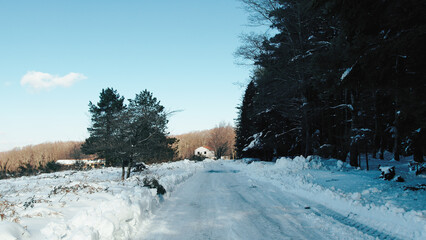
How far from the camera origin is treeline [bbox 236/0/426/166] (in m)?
5.52

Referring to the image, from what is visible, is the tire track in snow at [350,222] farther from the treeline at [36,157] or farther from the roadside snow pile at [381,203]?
the treeline at [36,157]

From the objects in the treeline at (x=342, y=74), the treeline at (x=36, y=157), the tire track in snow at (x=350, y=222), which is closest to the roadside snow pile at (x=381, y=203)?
the tire track in snow at (x=350, y=222)

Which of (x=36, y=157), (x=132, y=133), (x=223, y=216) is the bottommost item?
(x=36, y=157)

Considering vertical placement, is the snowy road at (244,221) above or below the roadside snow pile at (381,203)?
below

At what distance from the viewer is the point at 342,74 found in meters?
6.84

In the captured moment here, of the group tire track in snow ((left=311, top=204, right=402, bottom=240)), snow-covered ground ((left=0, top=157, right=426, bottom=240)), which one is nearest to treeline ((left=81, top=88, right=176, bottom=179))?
snow-covered ground ((left=0, top=157, right=426, bottom=240))

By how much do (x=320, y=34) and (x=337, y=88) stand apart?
10.4 meters

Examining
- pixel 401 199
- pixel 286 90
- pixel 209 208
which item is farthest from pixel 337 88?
pixel 286 90

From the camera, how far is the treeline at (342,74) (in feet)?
18.1

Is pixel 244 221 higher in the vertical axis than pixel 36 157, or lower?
higher

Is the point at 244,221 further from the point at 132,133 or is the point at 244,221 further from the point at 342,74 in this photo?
the point at 132,133

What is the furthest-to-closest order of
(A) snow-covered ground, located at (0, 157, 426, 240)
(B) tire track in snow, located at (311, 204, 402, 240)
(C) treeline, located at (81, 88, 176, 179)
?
(C) treeline, located at (81, 88, 176, 179) → (B) tire track in snow, located at (311, 204, 402, 240) → (A) snow-covered ground, located at (0, 157, 426, 240)

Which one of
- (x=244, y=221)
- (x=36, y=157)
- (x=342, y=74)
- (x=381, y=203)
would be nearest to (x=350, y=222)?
(x=381, y=203)

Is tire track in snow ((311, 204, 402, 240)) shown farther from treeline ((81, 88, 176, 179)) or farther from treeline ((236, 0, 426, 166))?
treeline ((81, 88, 176, 179))
